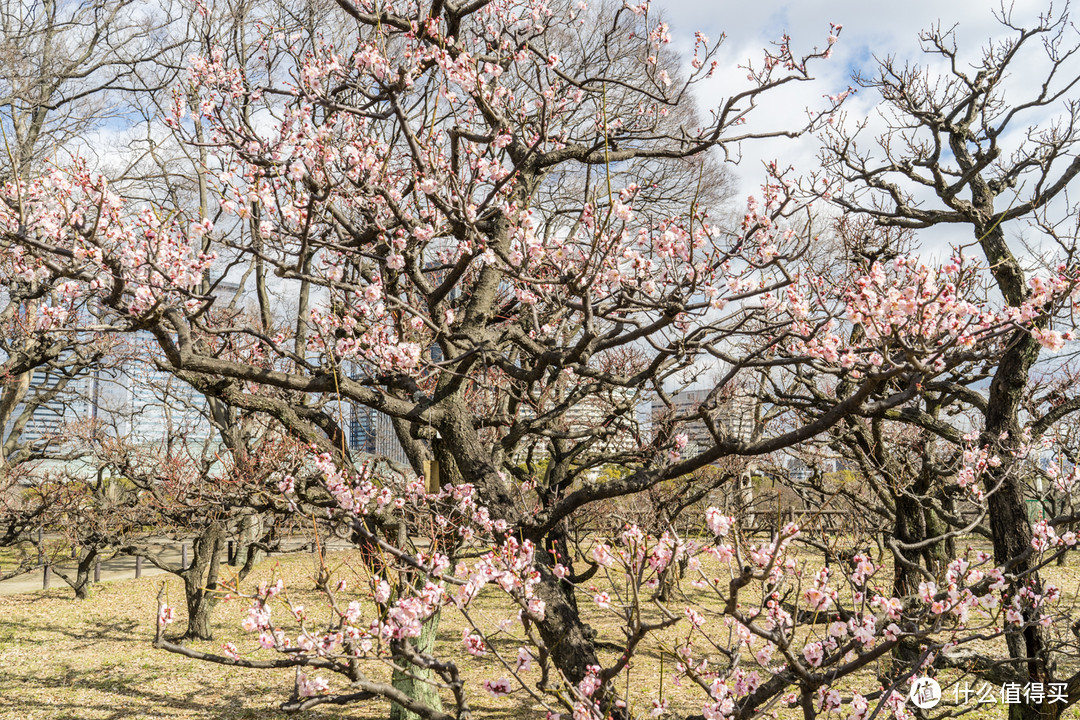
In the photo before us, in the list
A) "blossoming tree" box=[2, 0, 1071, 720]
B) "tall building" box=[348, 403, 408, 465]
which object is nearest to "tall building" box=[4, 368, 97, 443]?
"tall building" box=[348, 403, 408, 465]

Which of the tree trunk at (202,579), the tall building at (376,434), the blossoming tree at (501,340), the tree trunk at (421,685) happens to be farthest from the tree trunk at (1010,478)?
the tree trunk at (202,579)

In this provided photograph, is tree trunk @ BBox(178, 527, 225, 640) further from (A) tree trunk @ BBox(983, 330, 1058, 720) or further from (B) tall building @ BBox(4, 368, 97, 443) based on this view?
(A) tree trunk @ BBox(983, 330, 1058, 720)

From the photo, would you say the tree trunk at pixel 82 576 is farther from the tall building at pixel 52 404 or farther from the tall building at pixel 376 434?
the tall building at pixel 376 434

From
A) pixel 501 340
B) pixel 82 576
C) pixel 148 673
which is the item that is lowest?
pixel 148 673

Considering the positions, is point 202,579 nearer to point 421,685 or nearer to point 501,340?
point 421,685

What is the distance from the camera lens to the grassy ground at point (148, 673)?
7.05 meters

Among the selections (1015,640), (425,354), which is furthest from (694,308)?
(1015,640)

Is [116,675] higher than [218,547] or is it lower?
lower

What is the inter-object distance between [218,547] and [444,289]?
7.06m

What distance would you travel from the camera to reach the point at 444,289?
4441 mm

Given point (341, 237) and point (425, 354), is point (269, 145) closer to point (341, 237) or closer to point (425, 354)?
point (341, 237)

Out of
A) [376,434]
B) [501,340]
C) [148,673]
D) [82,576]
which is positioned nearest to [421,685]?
[501,340]

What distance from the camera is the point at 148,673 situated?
27.5 ft

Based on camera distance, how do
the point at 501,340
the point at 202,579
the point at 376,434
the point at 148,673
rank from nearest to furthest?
the point at 501,340 → the point at 148,673 → the point at 202,579 → the point at 376,434
